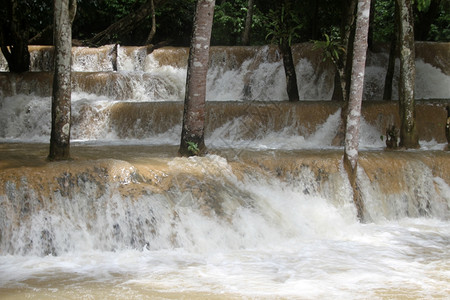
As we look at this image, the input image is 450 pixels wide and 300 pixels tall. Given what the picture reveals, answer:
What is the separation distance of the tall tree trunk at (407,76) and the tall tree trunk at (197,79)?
11.9ft

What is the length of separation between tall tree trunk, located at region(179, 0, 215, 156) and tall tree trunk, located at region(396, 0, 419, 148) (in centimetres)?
362

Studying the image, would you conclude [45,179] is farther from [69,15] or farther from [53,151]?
[69,15]

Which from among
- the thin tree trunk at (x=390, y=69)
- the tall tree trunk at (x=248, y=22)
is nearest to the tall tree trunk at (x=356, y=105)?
the thin tree trunk at (x=390, y=69)

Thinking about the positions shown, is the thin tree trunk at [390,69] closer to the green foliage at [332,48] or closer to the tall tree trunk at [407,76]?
the green foliage at [332,48]

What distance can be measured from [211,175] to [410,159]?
3246 mm

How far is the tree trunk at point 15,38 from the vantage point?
14.7 m

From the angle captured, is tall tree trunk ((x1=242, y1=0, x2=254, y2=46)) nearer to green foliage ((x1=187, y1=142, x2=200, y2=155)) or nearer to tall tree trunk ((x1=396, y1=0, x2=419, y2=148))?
tall tree trunk ((x1=396, y1=0, x2=419, y2=148))

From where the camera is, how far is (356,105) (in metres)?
8.90

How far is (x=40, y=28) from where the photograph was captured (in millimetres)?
19719

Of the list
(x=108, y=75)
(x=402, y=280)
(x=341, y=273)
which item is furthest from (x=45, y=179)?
(x=108, y=75)

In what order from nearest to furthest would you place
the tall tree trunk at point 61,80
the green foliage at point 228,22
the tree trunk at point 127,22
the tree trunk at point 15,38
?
the tall tree trunk at point 61,80
the tree trunk at point 15,38
the tree trunk at point 127,22
the green foliage at point 228,22

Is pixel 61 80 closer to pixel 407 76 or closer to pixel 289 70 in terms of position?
pixel 407 76

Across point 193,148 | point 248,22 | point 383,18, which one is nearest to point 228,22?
point 248,22

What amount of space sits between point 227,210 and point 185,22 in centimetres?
1505
